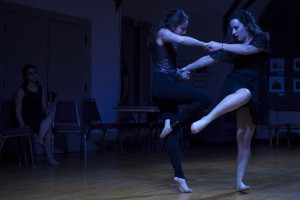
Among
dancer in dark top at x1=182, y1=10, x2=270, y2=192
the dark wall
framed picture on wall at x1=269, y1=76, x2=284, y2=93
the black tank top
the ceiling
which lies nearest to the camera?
dancer in dark top at x1=182, y1=10, x2=270, y2=192

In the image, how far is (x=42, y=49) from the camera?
775 centimetres

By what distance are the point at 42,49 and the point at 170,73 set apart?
4.41 m

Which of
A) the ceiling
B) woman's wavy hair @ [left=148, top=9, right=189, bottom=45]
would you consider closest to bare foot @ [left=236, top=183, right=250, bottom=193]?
woman's wavy hair @ [left=148, top=9, right=189, bottom=45]

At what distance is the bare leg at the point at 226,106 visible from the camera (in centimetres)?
348

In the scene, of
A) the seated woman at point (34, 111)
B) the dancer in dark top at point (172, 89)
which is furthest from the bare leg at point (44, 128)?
the dancer in dark top at point (172, 89)

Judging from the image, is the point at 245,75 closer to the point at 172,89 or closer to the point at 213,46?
the point at 213,46

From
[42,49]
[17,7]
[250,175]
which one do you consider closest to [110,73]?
[42,49]

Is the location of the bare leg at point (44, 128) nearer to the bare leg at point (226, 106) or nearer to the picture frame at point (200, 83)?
the bare leg at point (226, 106)

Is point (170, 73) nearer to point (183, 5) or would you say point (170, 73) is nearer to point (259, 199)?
point (259, 199)

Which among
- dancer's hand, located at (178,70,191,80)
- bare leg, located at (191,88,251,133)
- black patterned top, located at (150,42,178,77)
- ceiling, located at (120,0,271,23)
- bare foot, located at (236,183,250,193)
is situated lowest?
bare foot, located at (236,183,250,193)

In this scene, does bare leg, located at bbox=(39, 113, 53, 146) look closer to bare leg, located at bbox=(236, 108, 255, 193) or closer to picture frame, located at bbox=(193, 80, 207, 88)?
bare leg, located at bbox=(236, 108, 255, 193)

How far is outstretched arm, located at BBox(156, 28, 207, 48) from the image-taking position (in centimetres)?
353

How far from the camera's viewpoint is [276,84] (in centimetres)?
1123

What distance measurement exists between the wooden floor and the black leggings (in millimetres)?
386
